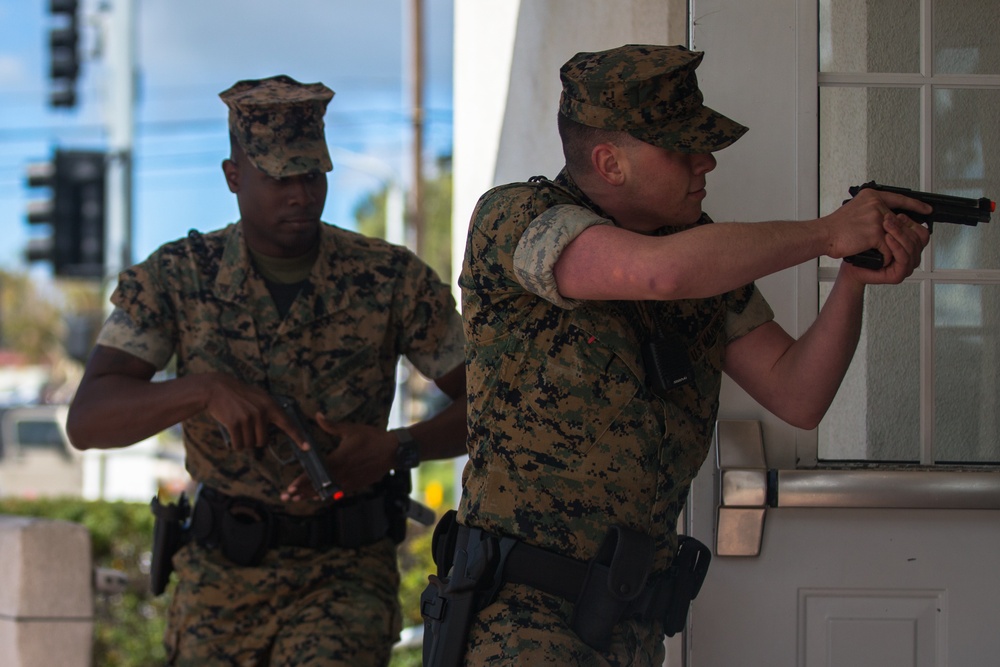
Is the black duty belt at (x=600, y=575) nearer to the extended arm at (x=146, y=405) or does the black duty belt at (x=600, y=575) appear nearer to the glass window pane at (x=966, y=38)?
the extended arm at (x=146, y=405)

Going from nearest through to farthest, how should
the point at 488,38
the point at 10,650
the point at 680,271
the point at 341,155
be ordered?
the point at 680,271
the point at 488,38
the point at 10,650
the point at 341,155

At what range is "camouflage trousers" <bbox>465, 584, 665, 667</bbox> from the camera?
1983 millimetres

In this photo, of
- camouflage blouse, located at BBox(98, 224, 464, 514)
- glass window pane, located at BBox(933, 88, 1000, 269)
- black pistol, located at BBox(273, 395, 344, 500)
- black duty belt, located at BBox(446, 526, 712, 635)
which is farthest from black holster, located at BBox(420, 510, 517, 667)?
glass window pane, located at BBox(933, 88, 1000, 269)

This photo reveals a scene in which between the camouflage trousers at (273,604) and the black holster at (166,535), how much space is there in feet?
0.29

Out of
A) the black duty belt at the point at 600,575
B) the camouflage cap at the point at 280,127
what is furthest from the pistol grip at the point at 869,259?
the camouflage cap at the point at 280,127

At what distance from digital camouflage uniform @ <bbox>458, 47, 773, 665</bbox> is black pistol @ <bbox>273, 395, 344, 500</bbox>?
0.71m

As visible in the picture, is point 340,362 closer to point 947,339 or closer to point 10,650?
point 947,339

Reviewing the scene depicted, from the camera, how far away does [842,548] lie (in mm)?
2709

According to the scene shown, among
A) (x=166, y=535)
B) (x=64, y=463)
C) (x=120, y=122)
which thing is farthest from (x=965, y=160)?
(x=64, y=463)

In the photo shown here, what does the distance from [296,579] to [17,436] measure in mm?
24360

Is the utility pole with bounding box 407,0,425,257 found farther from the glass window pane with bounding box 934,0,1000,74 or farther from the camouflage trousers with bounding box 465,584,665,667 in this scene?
the camouflage trousers with bounding box 465,584,665,667

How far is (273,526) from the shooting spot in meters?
2.96

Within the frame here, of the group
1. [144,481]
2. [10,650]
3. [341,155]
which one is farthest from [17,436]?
[10,650]

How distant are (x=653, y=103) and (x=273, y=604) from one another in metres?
1.63
